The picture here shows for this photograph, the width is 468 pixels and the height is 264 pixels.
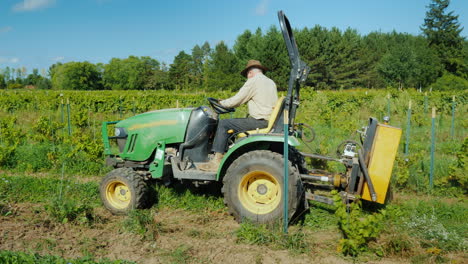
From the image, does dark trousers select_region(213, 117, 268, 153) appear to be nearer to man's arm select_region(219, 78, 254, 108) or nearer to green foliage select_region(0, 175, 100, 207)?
man's arm select_region(219, 78, 254, 108)

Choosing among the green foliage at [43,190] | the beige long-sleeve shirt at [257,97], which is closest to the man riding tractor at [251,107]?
the beige long-sleeve shirt at [257,97]

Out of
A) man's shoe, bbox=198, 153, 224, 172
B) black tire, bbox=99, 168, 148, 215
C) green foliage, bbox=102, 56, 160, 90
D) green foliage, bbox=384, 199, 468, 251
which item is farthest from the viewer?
green foliage, bbox=102, 56, 160, 90

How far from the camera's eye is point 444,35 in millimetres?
57031

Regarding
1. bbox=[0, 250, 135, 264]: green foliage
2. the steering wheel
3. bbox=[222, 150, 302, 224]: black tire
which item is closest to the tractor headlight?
the steering wheel

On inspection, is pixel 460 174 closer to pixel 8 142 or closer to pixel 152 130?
pixel 152 130

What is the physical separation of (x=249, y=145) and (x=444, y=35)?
62242 millimetres

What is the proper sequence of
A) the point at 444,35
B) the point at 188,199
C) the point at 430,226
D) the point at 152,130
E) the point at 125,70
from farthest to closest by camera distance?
the point at 125,70, the point at 444,35, the point at 188,199, the point at 152,130, the point at 430,226

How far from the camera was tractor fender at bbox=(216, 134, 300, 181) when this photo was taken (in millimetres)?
4598

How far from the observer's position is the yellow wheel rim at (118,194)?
17.8ft

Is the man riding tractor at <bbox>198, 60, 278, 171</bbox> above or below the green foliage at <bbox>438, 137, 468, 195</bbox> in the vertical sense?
above

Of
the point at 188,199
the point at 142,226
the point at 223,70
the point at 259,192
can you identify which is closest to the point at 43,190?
the point at 188,199

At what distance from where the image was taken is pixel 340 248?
158 inches

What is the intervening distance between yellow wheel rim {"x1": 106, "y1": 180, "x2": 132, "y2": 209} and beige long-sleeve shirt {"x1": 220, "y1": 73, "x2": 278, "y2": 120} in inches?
73.9

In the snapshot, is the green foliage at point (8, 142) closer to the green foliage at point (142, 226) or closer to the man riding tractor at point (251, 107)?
the green foliage at point (142, 226)
